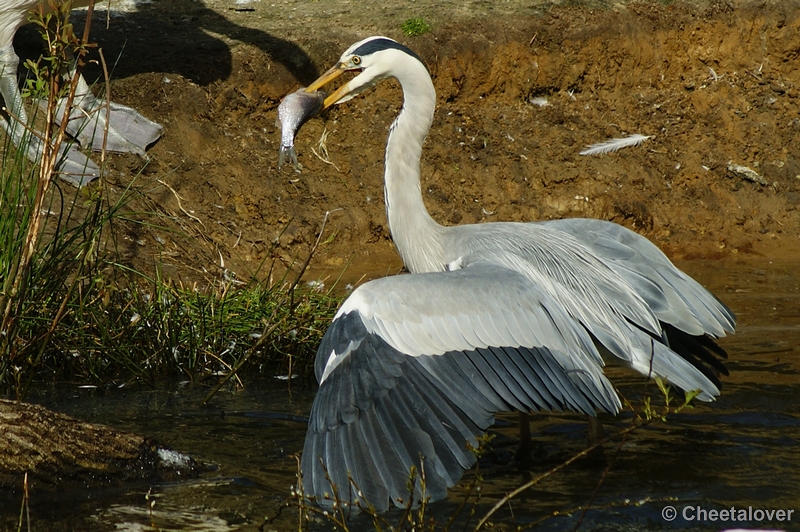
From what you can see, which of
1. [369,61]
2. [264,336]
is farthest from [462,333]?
[369,61]

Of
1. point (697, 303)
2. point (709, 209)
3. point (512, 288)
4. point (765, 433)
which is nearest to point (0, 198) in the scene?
point (512, 288)

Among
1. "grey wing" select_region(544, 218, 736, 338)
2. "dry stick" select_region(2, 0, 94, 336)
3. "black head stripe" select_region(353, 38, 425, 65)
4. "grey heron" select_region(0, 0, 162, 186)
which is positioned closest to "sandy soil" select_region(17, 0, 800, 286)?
"grey heron" select_region(0, 0, 162, 186)

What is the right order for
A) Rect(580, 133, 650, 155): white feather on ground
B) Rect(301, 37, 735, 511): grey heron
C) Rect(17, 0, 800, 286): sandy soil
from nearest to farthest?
Rect(301, 37, 735, 511): grey heron
Rect(17, 0, 800, 286): sandy soil
Rect(580, 133, 650, 155): white feather on ground

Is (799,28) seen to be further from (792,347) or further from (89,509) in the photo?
(89,509)

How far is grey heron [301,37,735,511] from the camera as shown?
11.6 feet

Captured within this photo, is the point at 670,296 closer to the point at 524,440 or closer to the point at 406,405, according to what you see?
the point at 524,440

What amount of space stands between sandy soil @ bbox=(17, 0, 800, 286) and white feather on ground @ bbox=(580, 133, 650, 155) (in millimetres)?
94

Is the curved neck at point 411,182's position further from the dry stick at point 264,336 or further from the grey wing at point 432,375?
the grey wing at point 432,375

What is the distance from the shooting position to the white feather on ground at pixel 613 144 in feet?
32.5

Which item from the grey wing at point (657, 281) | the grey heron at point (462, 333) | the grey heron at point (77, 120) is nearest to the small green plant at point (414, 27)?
the grey heron at point (77, 120)

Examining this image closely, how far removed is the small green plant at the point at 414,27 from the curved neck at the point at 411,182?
4.60m

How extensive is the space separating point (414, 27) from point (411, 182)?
4932 millimetres

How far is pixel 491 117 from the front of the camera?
10094 millimetres

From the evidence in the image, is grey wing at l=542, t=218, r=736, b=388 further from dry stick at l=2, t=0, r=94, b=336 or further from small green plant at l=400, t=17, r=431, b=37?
small green plant at l=400, t=17, r=431, b=37
